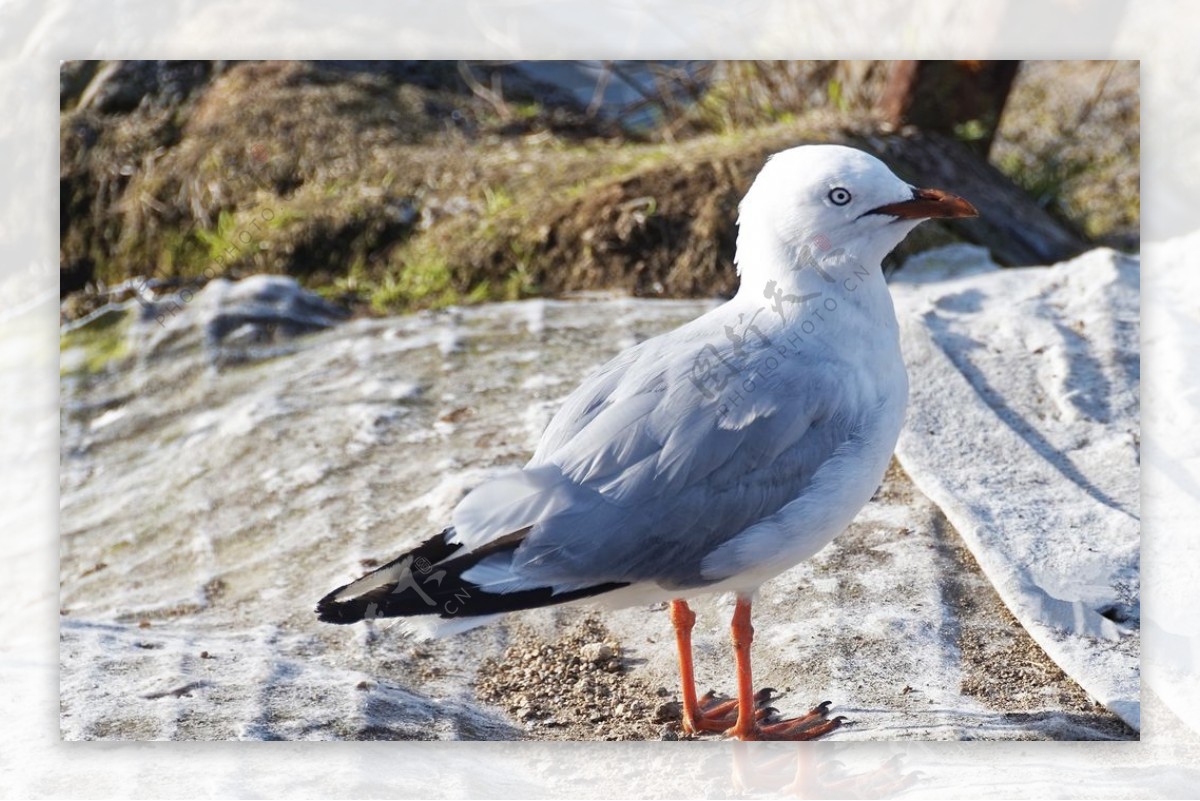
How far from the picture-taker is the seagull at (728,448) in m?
2.50

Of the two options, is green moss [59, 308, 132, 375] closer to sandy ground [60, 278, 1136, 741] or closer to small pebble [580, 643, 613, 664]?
sandy ground [60, 278, 1136, 741]

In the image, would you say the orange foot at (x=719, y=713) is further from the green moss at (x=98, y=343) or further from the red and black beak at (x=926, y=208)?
the green moss at (x=98, y=343)

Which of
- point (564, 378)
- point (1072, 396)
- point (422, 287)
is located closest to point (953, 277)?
point (1072, 396)

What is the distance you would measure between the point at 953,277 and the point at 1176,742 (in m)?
1.48

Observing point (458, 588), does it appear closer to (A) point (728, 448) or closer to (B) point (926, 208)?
(A) point (728, 448)

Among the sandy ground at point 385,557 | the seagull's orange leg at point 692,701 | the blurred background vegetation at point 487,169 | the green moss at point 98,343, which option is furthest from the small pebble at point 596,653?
the green moss at point 98,343

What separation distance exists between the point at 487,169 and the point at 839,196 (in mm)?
2116

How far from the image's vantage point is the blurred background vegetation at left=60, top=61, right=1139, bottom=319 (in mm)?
4180

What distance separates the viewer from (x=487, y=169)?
4.56 meters

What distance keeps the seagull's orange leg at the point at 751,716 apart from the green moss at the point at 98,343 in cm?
199

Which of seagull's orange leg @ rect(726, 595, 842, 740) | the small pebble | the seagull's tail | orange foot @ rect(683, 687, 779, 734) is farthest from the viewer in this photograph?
the small pebble

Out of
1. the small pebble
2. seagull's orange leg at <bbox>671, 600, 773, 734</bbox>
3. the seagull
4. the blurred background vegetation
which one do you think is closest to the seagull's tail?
the seagull

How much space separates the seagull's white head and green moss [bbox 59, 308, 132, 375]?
2038 millimetres

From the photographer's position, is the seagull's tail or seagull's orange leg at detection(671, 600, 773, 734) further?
seagull's orange leg at detection(671, 600, 773, 734)
